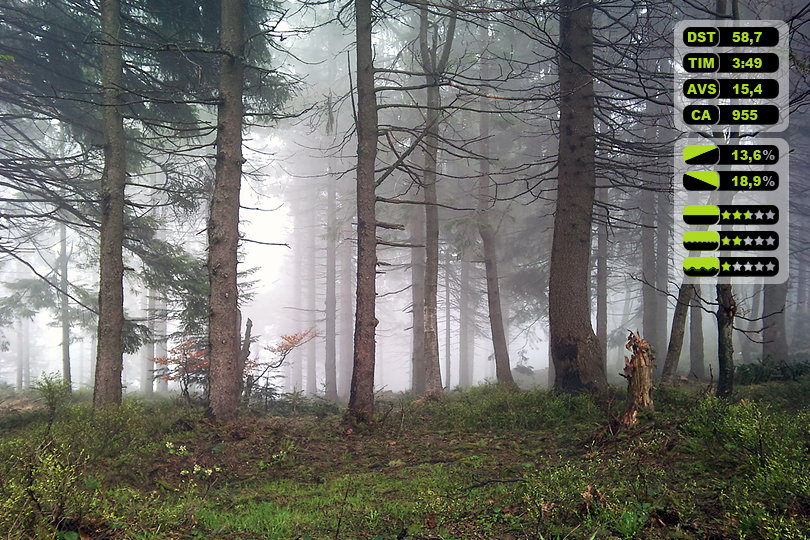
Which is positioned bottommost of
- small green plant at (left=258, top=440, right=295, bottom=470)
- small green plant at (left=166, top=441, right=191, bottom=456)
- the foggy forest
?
small green plant at (left=258, top=440, right=295, bottom=470)

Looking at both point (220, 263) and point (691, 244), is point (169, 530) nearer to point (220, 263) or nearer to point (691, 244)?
point (220, 263)

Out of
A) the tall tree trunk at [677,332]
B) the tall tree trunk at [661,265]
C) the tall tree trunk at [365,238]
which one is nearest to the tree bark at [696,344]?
the tall tree trunk at [661,265]

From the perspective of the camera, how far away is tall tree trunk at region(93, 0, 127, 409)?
378 inches

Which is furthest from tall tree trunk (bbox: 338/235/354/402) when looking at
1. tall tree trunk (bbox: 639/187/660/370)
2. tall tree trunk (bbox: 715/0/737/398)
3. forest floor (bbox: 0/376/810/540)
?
tall tree trunk (bbox: 715/0/737/398)

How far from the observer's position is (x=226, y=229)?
A: 30.7 ft

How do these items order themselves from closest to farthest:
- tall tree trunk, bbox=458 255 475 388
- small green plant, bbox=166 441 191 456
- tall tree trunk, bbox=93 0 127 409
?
1. small green plant, bbox=166 441 191 456
2. tall tree trunk, bbox=93 0 127 409
3. tall tree trunk, bbox=458 255 475 388

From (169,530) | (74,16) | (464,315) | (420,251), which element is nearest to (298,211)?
(464,315)

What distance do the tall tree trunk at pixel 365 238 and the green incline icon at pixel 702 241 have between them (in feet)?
17.9

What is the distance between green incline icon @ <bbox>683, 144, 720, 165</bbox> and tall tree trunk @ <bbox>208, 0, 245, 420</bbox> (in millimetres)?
8120

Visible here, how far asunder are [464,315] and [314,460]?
22.5m

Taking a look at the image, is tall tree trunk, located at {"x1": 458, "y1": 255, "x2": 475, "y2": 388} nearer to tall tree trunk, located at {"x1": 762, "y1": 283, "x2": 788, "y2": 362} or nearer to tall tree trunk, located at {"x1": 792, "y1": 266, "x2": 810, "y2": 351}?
tall tree trunk, located at {"x1": 762, "y1": 283, "x2": 788, "y2": 362}

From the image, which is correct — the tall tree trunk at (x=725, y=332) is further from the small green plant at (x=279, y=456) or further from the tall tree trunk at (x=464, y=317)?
the tall tree trunk at (x=464, y=317)

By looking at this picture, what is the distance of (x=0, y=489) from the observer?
4.10 metres

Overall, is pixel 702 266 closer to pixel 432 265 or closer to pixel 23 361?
pixel 432 265
